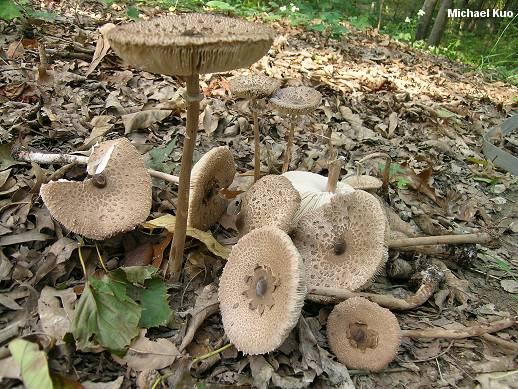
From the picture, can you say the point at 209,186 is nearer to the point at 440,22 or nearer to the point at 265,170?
the point at 265,170

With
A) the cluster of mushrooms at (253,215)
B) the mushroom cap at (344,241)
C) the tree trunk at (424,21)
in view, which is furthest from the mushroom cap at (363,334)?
the tree trunk at (424,21)

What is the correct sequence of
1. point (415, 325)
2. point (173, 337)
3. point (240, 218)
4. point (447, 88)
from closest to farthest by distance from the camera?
point (173, 337) < point (415, 325) < point (240, 218) < point (447, 88)

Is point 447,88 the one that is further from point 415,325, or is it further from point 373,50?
point 415,325

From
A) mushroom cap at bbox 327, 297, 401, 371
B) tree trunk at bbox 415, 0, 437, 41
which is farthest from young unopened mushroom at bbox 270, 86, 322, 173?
tree trunk at bbox 415, 0, 437, 41

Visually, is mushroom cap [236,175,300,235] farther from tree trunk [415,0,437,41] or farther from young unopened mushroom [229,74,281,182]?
tree trunk [415,0,437,41]

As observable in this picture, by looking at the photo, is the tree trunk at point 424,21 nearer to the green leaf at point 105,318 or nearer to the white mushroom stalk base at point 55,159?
the white mushroom stalk base at point 55,159

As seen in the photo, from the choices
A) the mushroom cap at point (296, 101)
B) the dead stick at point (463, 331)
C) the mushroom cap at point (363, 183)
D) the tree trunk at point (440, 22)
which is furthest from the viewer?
the tree trunk at point (440, 22)

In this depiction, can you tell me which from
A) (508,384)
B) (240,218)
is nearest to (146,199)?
(240,218)
